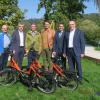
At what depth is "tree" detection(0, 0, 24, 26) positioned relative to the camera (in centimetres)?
3241

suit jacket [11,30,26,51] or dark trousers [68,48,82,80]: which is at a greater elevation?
suit jacket [11,30,26,51]

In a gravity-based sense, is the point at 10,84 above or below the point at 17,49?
below

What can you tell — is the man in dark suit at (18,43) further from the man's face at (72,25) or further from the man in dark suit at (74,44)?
the man's face at (72,25)

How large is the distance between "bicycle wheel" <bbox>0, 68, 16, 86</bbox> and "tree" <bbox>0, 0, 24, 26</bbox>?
21233mm

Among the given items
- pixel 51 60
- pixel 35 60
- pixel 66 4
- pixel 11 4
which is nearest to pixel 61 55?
pixel 51 60

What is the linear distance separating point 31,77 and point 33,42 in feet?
3.63

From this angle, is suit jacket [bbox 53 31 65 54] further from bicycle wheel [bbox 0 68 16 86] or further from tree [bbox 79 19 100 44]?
tree [bbox 79 19 100 44]

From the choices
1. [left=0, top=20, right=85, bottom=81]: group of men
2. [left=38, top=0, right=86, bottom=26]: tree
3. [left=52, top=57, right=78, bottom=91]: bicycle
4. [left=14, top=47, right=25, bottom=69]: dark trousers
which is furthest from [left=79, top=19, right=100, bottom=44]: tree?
[left=52, top=57, right=78, bottom=91]: bicycle

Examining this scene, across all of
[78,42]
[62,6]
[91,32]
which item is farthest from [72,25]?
[91,32]

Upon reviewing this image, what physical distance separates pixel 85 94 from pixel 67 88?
601mm

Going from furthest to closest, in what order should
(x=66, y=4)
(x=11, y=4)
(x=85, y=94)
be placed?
(x=66, y=4) < (x=11, y=4) < (x=85, y=94)

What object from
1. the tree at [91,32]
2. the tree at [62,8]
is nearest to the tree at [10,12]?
the tree at [62,8]

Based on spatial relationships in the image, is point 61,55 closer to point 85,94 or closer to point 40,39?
point 40,39

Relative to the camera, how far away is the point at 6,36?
40.0 ft
